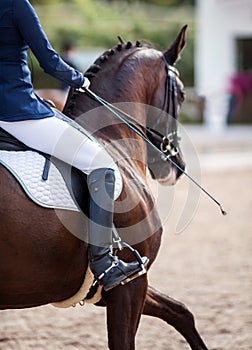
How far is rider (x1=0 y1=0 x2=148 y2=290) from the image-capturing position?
427 cm

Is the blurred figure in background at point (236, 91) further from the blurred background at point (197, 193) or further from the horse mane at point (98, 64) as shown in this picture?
the horse mane at point (98, 64)

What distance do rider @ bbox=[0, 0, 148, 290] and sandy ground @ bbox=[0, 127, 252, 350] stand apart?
1274mm

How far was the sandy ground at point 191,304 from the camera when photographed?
6051 millimetres

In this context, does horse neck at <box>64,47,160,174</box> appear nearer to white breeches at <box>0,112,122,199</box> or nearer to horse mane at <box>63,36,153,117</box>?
horse mane at <box>63,36,153,117</box>

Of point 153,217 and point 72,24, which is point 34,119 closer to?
point 153,217

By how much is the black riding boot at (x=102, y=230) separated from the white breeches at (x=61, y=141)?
0.07 metres

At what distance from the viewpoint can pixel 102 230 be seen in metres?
4.39

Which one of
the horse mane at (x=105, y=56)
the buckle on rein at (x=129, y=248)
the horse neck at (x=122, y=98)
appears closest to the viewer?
the buckle on rein at (x=129, y=248)

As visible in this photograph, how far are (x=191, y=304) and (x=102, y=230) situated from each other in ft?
9.57

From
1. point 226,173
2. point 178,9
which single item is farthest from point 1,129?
point 178,9

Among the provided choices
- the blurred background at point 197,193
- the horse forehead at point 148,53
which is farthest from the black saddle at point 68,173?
the horse forehead at point 148,53

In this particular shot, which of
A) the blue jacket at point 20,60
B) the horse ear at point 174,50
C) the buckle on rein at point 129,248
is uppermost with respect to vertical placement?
the blue jacket at point 20,60

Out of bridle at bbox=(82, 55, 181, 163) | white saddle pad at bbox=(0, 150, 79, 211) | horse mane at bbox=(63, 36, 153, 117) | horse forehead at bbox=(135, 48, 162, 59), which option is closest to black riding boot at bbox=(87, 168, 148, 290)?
white saddle pad at bbox=(0, 150, 79, 211)

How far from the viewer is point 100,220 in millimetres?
4387
